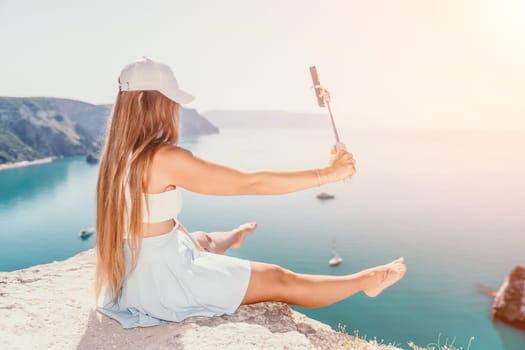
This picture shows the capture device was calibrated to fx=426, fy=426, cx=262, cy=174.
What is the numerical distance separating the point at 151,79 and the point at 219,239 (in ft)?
6.57

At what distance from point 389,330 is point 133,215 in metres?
37.0

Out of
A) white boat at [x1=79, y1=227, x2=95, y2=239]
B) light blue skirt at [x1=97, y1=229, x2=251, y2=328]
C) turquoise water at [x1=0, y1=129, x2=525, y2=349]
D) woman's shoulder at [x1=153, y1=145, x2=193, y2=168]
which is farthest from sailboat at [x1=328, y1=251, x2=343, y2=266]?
woman's shoulder at [x1=153, y1=145, x2=193, y2=168]

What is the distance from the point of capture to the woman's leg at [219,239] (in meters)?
3.99

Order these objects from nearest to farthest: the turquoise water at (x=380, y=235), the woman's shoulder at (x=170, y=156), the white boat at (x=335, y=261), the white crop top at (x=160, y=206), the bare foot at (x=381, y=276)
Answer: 1. the woman's shoulder at (x=170, y=156)
2. the white crop top at (x=160, y=206)
3. the bare foot at (x=381, y=276)
4. the turquoise water at (x=380, y=235)
5. the white boat at (x=335, y=261)

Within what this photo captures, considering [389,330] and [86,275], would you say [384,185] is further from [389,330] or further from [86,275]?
[86,275]

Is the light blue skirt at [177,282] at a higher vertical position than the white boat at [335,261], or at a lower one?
higher

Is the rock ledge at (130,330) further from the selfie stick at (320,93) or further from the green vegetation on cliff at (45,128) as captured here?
the green vegetation on cliff at (45,128)

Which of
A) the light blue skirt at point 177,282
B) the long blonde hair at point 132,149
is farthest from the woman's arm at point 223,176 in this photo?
the light blue skirt at point 177,282

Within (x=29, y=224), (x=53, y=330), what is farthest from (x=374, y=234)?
(x=53, y=330)

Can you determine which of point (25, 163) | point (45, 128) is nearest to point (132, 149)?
point (25, 163)

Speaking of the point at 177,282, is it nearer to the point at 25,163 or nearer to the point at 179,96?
the point at 179,96

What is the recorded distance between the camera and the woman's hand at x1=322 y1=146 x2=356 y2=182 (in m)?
3.24

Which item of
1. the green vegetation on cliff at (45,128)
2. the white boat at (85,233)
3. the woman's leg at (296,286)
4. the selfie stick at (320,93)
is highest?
the green vegetation on cliff at (45,128)

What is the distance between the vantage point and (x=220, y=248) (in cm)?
417
